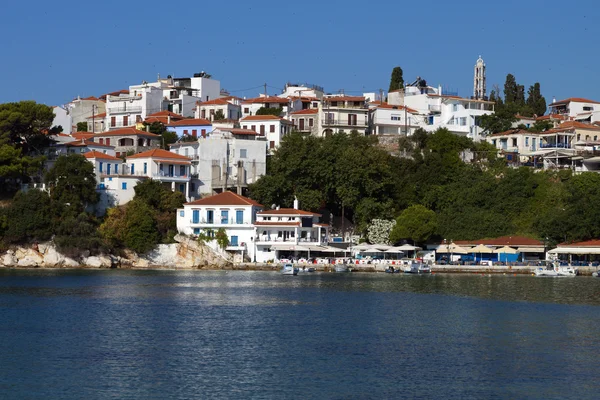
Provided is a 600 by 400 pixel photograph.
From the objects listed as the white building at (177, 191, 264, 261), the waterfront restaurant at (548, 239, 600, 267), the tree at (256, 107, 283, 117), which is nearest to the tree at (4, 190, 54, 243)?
the white building at (177, 191, 264, 261)

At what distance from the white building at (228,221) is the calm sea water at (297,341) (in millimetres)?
13366

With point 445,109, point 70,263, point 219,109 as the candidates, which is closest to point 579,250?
point 445,109

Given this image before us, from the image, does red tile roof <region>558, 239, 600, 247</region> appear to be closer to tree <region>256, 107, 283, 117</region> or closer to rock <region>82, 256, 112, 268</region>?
rock <region>82, 256, 112, 268</region>

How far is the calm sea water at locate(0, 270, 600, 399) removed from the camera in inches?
994

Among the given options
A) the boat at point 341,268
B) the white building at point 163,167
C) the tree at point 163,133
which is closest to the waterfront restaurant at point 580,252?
the boat at point 341,268

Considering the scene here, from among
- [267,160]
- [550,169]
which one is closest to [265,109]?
[267,160]

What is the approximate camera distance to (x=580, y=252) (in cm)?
6319

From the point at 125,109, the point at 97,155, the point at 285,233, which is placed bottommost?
the point at 285,233

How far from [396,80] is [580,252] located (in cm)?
4400

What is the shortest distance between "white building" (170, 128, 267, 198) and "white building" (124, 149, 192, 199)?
5.68 ft

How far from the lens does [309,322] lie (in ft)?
124

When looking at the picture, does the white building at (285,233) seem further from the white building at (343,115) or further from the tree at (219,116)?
the tree at (219,116)

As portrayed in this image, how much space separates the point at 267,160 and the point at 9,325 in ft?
142

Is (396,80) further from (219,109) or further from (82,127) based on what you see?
(82,127)
